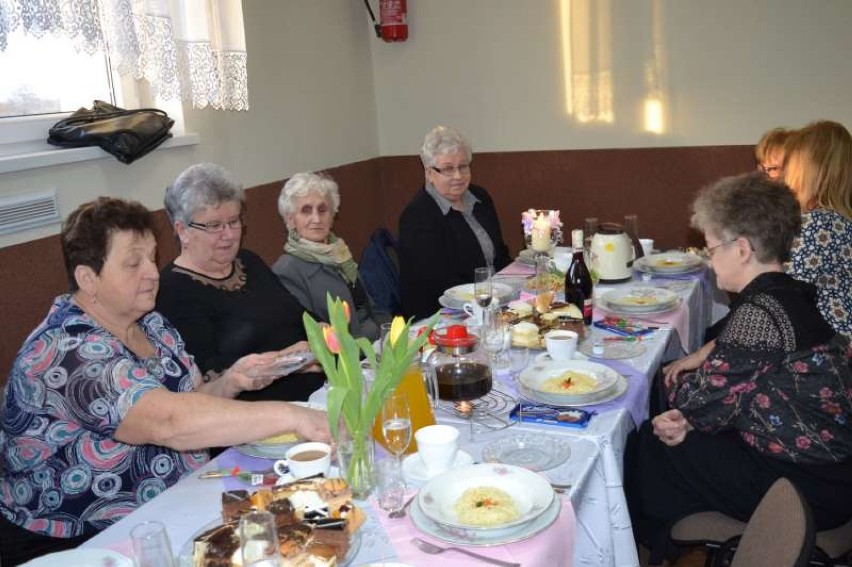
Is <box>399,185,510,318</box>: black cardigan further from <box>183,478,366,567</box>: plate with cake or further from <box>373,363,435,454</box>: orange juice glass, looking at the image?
<box>183,478,366,567</box>: plate with cake

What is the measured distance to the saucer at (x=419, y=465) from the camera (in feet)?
4.75

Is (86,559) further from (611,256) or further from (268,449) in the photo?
(611,256)

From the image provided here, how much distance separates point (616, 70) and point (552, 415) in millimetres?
3015

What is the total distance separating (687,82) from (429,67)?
1.46m

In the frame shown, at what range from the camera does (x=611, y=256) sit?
2881mm

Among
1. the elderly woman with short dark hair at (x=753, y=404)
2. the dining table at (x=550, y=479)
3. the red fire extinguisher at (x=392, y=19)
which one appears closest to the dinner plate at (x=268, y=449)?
the dining table at (x=550, y=479)

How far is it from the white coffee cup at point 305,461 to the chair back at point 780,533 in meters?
0.75

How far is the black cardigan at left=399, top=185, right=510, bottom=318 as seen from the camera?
3174 mm

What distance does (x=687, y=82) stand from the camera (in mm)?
4121

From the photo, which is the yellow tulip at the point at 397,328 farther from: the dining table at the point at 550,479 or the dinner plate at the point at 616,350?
the dinner plate at the point at 616,350

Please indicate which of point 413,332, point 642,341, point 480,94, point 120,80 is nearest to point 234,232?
point 413,332

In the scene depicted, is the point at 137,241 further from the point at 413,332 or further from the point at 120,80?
the point at 120,80

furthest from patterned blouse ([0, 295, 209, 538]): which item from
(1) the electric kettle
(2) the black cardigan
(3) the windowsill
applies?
(1) the electric kettle

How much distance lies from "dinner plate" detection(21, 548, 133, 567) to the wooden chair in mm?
1260
